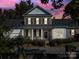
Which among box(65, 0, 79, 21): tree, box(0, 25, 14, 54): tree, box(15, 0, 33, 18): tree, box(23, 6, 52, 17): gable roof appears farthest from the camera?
box(15, 0, 33, 18): tree

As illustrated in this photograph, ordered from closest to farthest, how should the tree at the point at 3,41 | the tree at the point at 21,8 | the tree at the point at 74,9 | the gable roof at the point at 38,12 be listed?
the tree at the point at 74,9, the tree at the point at 3,41, the gable roof at the point at 38,12, the tree at the point at 21,8

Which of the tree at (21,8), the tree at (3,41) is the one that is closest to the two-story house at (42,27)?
the tree at (21,8)

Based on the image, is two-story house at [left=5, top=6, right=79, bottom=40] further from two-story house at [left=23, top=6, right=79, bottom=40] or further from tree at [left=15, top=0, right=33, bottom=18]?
tree at [left=15, top=0, right=33, bottom=18]

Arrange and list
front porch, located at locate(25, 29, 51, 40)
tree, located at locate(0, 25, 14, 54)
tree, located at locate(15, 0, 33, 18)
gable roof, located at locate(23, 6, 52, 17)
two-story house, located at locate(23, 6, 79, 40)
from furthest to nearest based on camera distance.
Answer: tree, located at locate(15, 0, 33, 18), gable roof, located at locate(23, 6, 52, 17), two-story house, located at locate(23, 6, 79, 40), front porch, located at locate(25, 29, 51, 40), tree, located at locate(0, 25, 14, 54)

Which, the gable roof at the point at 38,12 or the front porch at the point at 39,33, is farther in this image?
the gable roof at the point at 38,12

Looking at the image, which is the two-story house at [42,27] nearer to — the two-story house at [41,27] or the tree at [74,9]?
the two-story house at [41,27]

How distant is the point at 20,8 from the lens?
118062 millimetres

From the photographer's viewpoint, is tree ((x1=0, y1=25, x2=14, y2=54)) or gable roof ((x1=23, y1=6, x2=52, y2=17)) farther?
gable roof ((x1=23, y1=6, x2=52, y2=17))

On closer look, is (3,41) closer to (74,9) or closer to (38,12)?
(74,9)

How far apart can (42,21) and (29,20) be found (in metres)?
2.83

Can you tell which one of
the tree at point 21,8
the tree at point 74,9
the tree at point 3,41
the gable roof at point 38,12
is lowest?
the tree at point 21,8

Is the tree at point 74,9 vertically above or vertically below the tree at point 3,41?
above

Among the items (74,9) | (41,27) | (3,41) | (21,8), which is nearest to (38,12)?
(41,27)

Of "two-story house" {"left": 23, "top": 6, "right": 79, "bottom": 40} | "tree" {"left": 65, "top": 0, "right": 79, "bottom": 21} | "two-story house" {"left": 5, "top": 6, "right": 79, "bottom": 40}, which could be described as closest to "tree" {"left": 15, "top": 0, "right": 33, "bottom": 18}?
"two-story house" {"left": 5, "top": 6, "right": 79, "bottom": 40}
